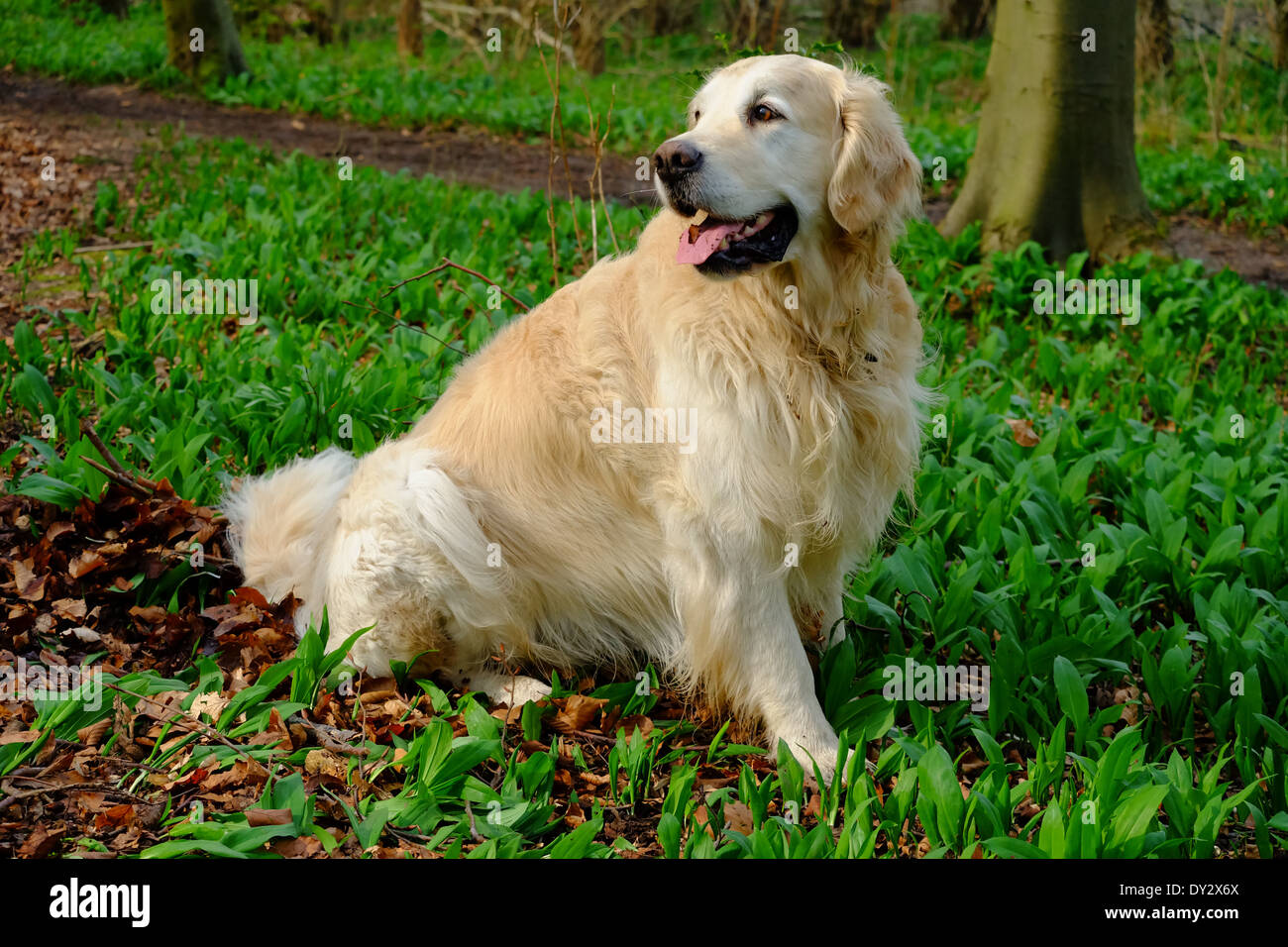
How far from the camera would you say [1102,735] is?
3.40 meters

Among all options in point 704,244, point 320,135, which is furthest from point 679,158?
point 320,135

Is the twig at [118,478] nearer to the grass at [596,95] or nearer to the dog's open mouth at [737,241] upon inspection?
the dog's open mouth at [737,241]

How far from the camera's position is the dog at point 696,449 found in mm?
2990

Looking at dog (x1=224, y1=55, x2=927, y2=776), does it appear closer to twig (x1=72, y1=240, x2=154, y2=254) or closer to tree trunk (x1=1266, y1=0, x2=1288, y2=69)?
twig (x1=72, y1=240, x2=154, y2=254)

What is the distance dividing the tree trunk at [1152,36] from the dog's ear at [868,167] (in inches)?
493

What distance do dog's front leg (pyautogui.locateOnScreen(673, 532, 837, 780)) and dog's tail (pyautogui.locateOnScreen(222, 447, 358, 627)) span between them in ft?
4.40

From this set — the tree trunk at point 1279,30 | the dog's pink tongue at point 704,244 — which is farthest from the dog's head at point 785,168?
the tree trunk at point 1279,30

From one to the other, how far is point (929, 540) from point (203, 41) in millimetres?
11610

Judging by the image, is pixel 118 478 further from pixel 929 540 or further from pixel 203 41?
pixel 203 41

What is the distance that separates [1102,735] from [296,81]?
12258mm

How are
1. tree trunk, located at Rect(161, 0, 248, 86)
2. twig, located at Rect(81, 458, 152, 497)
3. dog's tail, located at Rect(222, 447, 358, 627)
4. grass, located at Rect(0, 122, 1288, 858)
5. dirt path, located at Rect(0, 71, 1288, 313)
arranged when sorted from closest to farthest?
grass, located at Rect(0, 122, 1288, 858), dog's tail, located at Rect(222, 447, 358, 627), twig, located at Rect(81, 458, 152, 497), dirt path, located at Rect(0, 71, 1288, 313), tree trunk, located at Rect(161, 0, 248, 86)

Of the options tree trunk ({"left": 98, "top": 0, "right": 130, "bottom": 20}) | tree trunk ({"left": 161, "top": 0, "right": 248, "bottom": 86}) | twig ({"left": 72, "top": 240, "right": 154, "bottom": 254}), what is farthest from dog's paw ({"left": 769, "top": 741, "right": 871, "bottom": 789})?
tree trunk ({"left": 98, "top": 0, "right": 130, "bottom": 20})

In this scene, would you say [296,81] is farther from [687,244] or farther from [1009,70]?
[687,244]

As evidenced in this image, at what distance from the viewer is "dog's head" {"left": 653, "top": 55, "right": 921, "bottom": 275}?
2.92 meters
